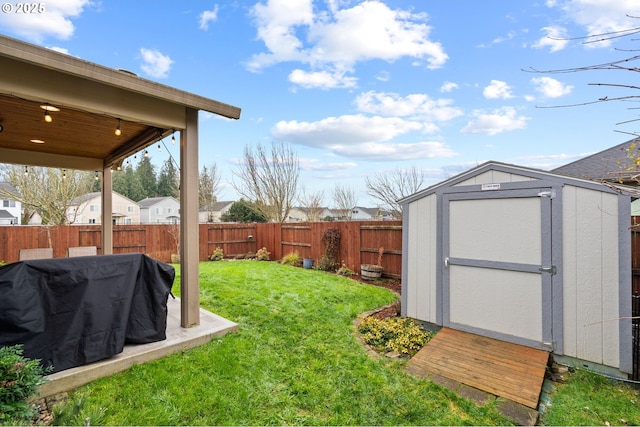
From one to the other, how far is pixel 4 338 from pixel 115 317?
741mm

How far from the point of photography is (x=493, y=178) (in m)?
3.68

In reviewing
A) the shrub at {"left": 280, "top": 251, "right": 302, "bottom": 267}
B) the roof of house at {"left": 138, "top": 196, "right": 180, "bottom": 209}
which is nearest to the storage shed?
the shrub at {"left": 280, "top": 251, "right": 302, "bottom": 267}

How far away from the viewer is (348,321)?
4262 millimetres

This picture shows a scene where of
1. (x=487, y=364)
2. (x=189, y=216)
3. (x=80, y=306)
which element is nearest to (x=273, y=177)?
(x=189, y=216)

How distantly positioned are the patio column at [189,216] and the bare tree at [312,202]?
12.9 m

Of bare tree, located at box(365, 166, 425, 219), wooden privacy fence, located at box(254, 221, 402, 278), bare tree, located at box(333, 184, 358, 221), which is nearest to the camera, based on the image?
wooden privacy fence, located at box(254, 221, 402, 278)

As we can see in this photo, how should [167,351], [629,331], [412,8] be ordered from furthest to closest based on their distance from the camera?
1. [412,8]
2. [167,351]
3. [629,331]

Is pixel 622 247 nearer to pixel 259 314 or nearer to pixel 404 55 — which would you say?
pixel 259 314

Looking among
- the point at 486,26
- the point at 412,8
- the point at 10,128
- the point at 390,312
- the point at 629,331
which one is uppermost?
the point at 412,8

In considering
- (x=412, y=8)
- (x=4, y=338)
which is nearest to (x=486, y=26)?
(x=412, y=8)

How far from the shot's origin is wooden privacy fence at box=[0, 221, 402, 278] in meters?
7.43

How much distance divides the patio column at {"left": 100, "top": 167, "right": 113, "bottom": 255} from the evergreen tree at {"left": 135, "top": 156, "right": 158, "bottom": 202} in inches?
1101

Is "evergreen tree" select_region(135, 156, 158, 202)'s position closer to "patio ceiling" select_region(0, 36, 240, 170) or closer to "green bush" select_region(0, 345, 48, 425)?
"patio ceiling" select_region(0, 36, 240, 170)

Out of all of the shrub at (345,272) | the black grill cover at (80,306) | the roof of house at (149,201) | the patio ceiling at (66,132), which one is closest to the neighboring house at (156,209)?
the roof of house at (149,201)
